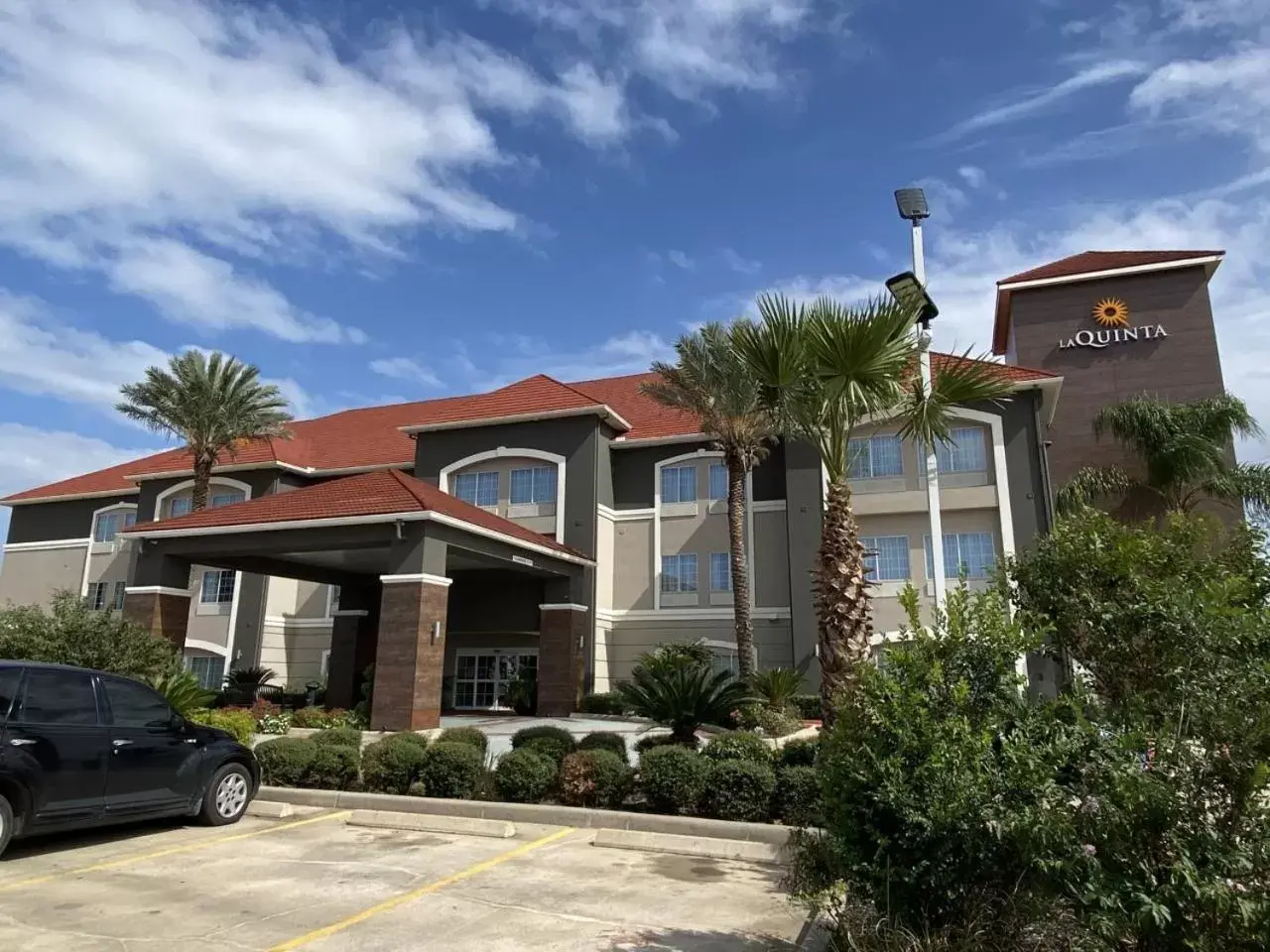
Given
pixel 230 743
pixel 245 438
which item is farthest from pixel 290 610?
pixel 230 743

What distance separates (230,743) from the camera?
1010 centimetres

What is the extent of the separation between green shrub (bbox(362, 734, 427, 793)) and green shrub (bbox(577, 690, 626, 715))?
47.3 feet

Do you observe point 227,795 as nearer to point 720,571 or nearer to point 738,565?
point 738,565

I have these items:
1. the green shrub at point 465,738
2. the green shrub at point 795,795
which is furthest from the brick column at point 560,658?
the green shrub at point 795,795

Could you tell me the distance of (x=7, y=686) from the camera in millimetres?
7957

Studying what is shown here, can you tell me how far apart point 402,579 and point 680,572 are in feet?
39.4

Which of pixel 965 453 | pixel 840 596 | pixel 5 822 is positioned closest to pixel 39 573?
pixel 5 822

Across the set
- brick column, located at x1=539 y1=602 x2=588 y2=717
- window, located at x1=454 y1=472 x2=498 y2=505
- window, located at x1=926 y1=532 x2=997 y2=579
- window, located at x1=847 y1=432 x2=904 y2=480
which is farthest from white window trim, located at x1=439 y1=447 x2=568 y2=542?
window, located at x1=926 y1=532 x2=997 y2=579

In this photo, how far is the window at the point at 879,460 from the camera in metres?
27.8

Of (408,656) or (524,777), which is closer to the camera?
(524,777)

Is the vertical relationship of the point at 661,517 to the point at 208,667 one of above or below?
above

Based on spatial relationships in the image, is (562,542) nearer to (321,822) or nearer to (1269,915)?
(321,822)

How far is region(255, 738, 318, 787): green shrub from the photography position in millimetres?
11797

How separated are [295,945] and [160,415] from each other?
29648mm
